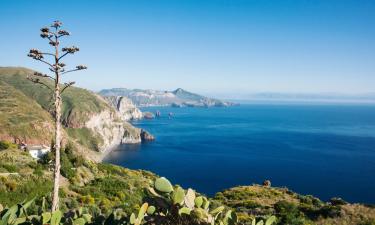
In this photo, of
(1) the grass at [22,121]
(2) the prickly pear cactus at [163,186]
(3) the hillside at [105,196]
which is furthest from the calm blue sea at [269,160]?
(2) the prickly pear cactus at [163,186]

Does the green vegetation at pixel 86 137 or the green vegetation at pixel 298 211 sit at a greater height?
the green vegetation at pixel 298 211

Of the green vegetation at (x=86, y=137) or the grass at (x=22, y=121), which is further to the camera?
the green vegetation at (x=86, y=137)

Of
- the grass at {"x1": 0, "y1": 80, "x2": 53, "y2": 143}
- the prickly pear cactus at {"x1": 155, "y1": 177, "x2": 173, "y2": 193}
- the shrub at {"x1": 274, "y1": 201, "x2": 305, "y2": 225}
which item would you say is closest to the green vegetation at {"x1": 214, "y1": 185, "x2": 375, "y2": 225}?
the shrub at {"x1": 274, "y1": 201, "x2": 305, "y2": 225}

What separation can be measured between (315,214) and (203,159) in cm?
9877

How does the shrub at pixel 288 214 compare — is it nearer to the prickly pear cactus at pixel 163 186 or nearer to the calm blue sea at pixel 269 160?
the prickly pear cactus at pixel 163 186

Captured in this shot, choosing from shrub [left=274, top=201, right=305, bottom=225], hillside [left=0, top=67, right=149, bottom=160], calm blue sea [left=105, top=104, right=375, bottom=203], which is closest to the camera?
shrub [left=274, top=201, right=305, bottom=225]

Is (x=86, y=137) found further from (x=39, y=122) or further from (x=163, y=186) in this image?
(x=163, y=186)

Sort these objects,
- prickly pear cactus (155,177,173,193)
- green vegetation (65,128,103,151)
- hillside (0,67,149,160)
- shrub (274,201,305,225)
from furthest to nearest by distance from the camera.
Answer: green vegetation (65,128,103,151), hillside (0,67,149,160), shrub (274,201,305,225), prickly pear cactus (155,177,173,193)

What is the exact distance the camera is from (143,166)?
406ft

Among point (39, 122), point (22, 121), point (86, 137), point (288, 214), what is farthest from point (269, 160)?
point (288, 214)

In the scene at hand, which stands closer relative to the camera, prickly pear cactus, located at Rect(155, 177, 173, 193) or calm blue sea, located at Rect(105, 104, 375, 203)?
prickly pear cactus, located at Rect(155, 177, 173, 193)

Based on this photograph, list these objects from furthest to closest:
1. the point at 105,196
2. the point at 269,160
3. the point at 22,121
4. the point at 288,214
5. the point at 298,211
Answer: the point at 269,160, the point at 22,121, the point at 105,196, the point at 298,211, the point at 288,214

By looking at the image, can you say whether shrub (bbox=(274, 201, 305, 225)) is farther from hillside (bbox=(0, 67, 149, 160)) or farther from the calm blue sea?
the calm blue sea

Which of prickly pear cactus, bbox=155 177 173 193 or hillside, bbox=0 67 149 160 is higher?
prickly pear cactus, bbox=155 177 173 193
